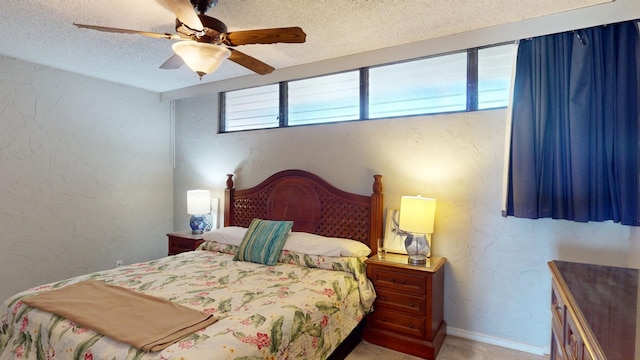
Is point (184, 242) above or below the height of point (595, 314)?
below

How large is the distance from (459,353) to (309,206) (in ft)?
5.77

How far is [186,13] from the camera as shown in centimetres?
157

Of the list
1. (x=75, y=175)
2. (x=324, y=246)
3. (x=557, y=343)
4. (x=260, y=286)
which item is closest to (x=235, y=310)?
(x=260, y=286)

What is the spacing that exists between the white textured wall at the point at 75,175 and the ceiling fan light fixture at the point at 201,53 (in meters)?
2.38

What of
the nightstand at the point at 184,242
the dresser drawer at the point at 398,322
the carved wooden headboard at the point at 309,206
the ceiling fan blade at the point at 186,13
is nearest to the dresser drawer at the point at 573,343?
the dresser drawer at the point at 398,322

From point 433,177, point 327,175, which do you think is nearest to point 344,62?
point 327,175

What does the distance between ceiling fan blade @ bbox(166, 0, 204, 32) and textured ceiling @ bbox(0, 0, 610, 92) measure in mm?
484

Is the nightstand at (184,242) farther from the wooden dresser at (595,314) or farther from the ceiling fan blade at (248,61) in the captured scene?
the wooden dresser at (595,314)

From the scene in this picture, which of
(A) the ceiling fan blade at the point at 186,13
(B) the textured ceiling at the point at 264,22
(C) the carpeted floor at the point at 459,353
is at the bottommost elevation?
(C) the carpeted floor at the point at 459,353

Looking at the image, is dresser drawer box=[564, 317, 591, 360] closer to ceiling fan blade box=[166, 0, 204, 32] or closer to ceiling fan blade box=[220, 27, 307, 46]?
ceiling fan blade box=[220, 27, 307, 46]

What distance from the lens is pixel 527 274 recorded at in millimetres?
2410

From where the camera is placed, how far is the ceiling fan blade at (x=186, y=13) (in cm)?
148

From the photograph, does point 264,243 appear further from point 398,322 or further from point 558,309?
point 558,309

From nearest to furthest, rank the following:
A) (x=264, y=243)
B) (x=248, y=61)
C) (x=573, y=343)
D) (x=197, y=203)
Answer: (x=573, y=343) < (x=248, y=61) < (x=264, y=243) < (x=197, y=203)
